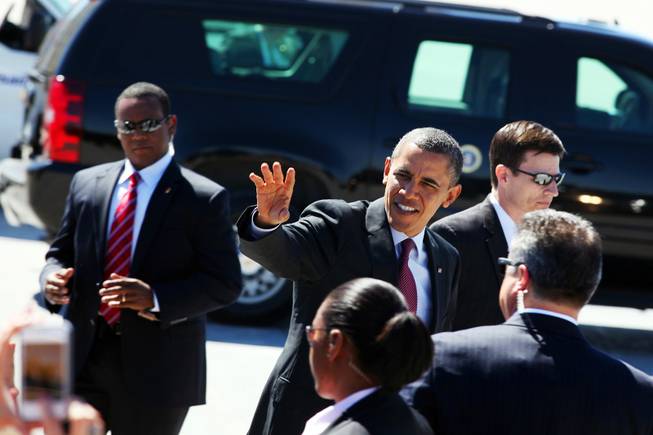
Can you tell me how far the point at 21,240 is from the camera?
1156 centimetres

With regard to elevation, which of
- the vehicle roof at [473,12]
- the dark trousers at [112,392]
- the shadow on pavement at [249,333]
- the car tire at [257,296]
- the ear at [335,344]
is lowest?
the shadow on pavement at [249,333]

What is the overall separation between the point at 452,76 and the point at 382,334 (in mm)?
6176

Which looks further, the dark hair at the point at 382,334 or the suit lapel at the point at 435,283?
the suit lapel at the point at 435,283

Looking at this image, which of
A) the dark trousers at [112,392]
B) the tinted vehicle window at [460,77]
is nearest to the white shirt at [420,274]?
the dark trousers at [112,392]

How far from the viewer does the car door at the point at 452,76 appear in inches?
335

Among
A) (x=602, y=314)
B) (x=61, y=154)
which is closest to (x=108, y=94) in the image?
(x=61, y=154)

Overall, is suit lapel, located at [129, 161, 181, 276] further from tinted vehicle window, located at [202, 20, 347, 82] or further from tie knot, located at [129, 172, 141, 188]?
tinted vehicle window, located at [202, 20, 347, 82]

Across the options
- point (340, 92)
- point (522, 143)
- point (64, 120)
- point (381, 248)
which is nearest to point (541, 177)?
point (522, 143)

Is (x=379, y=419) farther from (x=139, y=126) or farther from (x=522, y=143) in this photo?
(x=139, y=126)

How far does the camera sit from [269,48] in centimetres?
879

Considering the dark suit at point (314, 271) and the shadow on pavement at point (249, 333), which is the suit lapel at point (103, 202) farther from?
the shadow on pavement at point (249, 333)

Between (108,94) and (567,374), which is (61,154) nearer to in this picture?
(108,94)

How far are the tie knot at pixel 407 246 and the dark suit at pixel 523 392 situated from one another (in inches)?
38.2

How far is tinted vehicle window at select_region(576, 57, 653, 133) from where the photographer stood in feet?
28.6
